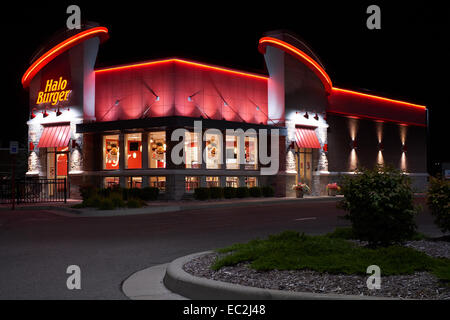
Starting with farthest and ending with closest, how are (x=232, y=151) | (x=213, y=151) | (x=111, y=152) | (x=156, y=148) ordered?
(x=232, y=151) → (x=111, y=152) → (x=213, y=151) → (x=156, y=148)

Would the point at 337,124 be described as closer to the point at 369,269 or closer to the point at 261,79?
the point at 261,79

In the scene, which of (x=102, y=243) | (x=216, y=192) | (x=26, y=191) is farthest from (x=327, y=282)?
(x=26, y=191)

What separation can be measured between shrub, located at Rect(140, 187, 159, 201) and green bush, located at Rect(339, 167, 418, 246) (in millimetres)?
22947

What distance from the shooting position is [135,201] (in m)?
25.3

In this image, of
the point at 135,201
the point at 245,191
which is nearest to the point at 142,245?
the point at 135,201

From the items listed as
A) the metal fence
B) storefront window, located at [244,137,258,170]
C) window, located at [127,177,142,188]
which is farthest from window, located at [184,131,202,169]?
the metal fence

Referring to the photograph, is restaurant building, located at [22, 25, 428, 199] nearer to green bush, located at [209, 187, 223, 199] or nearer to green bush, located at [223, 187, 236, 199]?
green bush, located at [209, 187, 223, 199]

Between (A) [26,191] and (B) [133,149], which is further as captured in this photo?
(B) [133,149]

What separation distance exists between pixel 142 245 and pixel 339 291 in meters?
7.02

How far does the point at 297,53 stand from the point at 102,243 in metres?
29.5

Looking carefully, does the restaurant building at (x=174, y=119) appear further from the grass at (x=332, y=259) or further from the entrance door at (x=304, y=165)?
the grass at (x=332, y=259)

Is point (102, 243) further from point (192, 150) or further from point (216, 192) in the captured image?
point (192, 150)

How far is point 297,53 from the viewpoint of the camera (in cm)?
3975

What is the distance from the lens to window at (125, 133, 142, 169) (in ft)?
115
